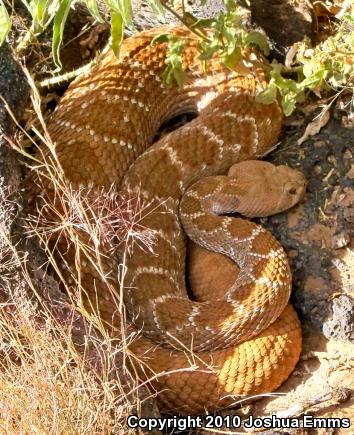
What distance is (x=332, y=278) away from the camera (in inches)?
176

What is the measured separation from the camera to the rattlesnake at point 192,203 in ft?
13.5

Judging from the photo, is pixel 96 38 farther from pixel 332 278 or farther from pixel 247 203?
pixel 332 278

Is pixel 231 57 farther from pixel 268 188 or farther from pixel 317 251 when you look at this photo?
pixel 317 251

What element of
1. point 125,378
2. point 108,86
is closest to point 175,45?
point 108,86

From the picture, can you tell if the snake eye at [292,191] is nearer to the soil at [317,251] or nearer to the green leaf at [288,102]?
the soil at [317,251]

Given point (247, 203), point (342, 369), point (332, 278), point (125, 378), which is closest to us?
point (125, 378)

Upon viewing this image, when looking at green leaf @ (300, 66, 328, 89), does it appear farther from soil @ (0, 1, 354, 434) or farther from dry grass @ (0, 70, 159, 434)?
dry grass @ (0, 70, 159, 434)

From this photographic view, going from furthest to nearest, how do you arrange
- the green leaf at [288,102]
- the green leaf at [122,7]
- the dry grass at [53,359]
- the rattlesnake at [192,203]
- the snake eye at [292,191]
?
1. the snake eye at [292,191]
2. the green leaf at [288,102]
3. the rattlesnake at [192,203]
4. the dry grass at [53,359]
5. the green leaf at [122,7]

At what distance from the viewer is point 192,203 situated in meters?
4.81

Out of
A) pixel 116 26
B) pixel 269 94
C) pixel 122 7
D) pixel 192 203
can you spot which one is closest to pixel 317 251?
pixel 192 203

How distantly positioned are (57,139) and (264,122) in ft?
4.44

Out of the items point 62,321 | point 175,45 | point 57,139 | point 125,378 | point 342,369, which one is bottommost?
point 342,369

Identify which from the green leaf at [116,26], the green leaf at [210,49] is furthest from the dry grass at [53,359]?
the green leaf at [210,49]

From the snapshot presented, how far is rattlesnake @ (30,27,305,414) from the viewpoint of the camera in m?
4.10
